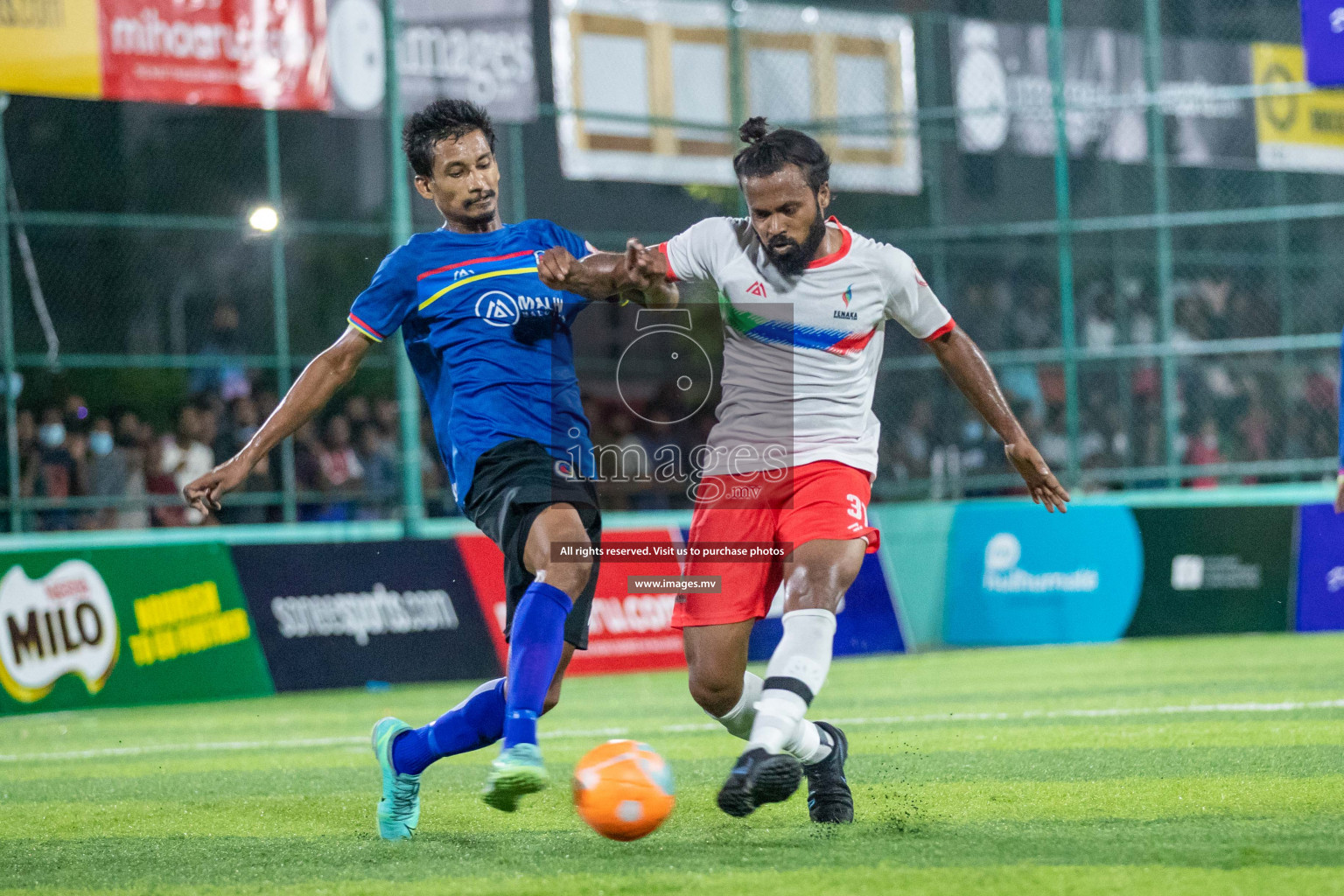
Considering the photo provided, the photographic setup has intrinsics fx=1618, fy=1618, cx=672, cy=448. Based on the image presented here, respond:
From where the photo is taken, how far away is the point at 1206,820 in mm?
4770

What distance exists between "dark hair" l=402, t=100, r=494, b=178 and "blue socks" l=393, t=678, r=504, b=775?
1.75 metres

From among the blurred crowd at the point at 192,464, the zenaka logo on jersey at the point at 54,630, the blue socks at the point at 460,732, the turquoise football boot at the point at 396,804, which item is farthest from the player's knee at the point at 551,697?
the blurred crowd at the point at 192,464

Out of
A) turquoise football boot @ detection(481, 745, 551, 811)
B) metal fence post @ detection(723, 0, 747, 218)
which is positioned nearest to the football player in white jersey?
turquoise football boot @ detection(481, 745, 551, 811)

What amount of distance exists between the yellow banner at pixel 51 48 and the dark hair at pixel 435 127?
8.00 m

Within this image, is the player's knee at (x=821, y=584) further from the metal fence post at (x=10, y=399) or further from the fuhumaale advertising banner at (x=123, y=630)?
the metal fence post at (x=10, y=399)

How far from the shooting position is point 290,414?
207 inches

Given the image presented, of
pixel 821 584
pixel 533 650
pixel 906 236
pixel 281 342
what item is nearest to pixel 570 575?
pixel 533 650

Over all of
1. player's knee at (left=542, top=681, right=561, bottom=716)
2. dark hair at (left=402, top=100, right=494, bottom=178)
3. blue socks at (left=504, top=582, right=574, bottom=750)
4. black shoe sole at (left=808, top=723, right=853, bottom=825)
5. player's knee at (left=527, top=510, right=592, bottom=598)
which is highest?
dark hair at (left=402, top=100, right=494, bottom=178)

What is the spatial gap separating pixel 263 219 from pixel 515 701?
1081 cm

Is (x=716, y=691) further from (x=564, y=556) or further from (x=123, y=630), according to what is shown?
(x=123, y=630)

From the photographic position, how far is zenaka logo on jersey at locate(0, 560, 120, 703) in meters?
10.6

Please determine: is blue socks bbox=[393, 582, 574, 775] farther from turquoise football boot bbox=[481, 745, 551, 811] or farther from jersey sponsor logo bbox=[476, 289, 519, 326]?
jersey sponsor logo bbox=[476, 289, 519, 326]

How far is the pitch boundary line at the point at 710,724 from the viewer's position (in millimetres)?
8281

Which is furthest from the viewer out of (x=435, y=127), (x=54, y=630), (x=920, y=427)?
(x=920, y=427)
